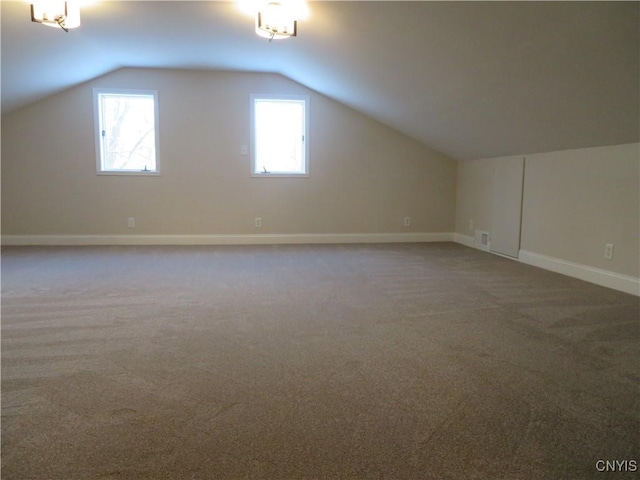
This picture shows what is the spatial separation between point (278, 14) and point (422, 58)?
1.31 m

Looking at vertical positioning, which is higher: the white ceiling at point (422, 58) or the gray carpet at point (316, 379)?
the white ceiling at point (422, 58)

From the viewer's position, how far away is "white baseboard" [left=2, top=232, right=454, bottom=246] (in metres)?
5.62

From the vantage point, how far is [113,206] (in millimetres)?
5691

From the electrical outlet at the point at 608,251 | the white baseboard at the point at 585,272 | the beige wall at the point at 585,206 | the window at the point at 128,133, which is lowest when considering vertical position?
the white baseboard at the point at 585,272

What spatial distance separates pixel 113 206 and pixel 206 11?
10.3 feet

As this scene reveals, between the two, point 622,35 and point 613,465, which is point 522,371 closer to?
point 613,465

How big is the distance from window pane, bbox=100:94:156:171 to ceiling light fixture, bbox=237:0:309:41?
2.82 metres

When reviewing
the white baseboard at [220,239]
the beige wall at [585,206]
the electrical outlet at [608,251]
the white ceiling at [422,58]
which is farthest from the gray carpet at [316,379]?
the white baseboard at [220,239]

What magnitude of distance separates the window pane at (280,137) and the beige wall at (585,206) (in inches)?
121

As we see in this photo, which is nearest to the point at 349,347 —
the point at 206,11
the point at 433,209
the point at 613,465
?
the point at 613,465

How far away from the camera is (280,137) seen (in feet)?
19.8

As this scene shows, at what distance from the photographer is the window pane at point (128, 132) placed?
5680mm

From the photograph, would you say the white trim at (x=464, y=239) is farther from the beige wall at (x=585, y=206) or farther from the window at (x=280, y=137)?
the window at (x=280, y=137)

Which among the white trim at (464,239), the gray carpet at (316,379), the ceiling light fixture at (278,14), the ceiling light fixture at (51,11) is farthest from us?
the white trim at (464,239)
